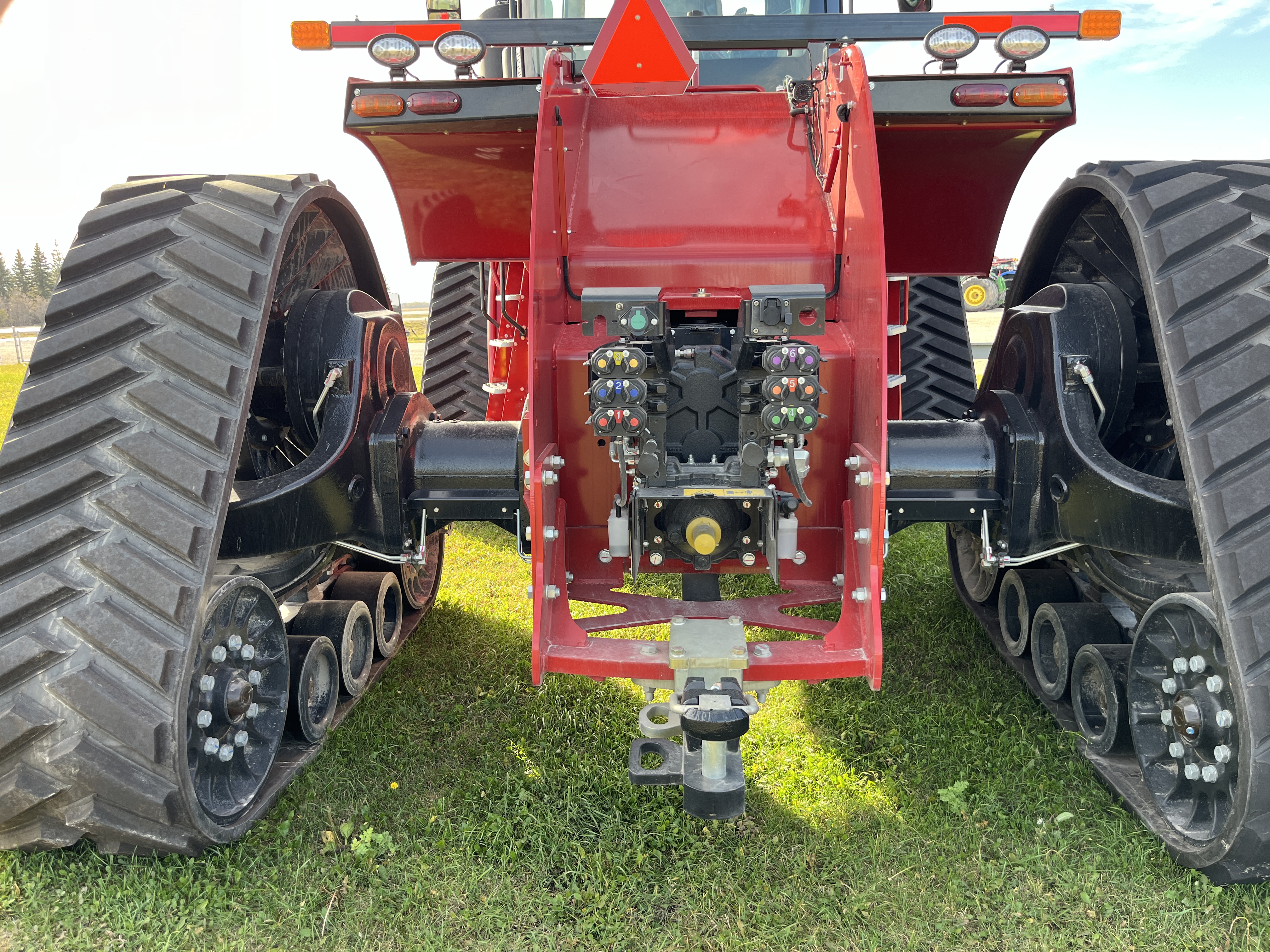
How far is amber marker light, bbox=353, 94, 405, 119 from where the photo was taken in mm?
3041

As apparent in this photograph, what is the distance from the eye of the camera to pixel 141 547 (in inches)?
81.4

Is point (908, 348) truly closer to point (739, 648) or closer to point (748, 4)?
point (748, 4)

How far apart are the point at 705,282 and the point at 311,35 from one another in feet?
5.78

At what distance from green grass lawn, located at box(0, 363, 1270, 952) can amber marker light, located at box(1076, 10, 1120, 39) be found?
2.53 metres

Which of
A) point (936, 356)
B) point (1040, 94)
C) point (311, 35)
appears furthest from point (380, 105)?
point (936, 356)

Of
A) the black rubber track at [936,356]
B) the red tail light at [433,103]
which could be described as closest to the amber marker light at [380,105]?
the red tail light at [433,103]

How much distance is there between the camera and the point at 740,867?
7.94 feet

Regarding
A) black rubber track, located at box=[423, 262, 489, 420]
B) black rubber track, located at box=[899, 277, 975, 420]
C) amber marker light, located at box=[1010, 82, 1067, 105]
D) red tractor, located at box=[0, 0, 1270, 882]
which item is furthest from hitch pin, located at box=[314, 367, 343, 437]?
black rubber track, located at box=[423, 262, 489, 420]

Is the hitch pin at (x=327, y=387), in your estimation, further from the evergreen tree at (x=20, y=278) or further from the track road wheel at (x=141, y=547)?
the evergreen tree at (x=20, y=278)

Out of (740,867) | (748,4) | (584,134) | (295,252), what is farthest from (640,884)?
(748,4)

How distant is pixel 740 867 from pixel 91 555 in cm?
186

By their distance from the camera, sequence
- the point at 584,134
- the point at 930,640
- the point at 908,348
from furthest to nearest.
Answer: the point at 908,348
the point at 930,640
the point at 584,134

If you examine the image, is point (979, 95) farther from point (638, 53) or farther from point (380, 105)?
point (380, 105)

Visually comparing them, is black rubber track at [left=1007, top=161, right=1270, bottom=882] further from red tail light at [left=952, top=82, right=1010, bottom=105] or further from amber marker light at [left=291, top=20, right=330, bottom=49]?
amber marker light at [left=291, top=20, right=330, bottom=49]
